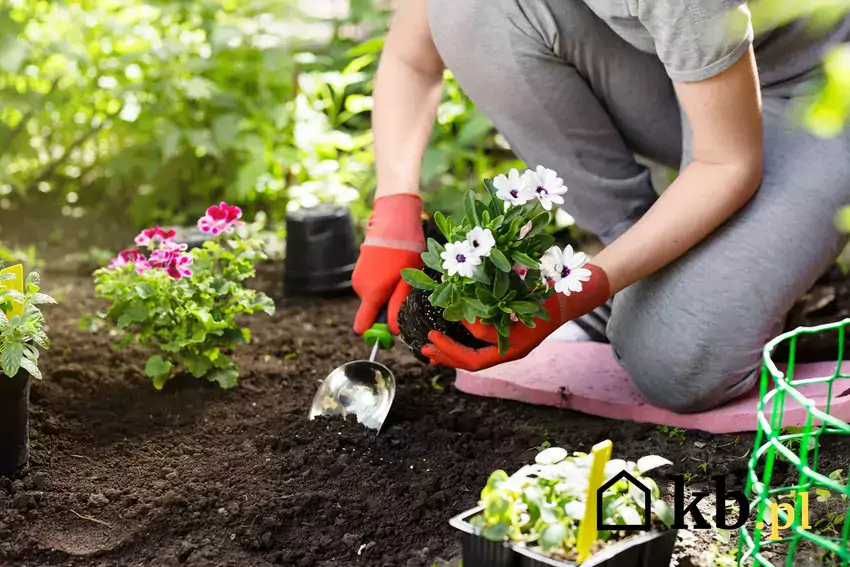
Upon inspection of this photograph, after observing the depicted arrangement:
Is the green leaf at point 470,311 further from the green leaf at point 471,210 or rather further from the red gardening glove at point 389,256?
the red gardening glove at point 389,256

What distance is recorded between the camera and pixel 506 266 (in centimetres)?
154

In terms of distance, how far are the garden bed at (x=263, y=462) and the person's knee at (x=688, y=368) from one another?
8cm

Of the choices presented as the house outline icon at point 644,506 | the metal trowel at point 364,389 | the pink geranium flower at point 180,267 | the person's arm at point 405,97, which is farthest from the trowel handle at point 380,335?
the house outline icon at point 644,506

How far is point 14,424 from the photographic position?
1662 mm

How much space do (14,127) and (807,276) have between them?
101 inches

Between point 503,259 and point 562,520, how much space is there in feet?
1.39

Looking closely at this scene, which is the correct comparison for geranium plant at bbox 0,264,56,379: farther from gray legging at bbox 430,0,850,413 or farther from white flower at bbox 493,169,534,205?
gray legging at bbox 430,0,850,413

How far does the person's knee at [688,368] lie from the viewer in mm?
1906

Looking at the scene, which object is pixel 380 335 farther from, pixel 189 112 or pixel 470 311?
pixel 189 112

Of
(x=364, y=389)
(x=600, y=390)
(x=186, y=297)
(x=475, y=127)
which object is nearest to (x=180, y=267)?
(x=186, y=297)

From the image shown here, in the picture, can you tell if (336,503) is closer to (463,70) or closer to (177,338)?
(177,338)

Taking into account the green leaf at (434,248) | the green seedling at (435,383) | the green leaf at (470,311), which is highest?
the green leaf at (434,248)

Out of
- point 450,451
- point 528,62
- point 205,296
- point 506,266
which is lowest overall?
point 450,451

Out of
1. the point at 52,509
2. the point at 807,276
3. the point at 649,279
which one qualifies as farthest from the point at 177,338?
the point at 807,276
